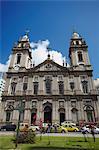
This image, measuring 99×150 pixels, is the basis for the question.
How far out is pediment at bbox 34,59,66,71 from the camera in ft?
124

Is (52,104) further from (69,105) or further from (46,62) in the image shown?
(46,62)

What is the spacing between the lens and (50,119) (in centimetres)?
3234

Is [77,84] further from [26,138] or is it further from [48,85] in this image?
[26,138]

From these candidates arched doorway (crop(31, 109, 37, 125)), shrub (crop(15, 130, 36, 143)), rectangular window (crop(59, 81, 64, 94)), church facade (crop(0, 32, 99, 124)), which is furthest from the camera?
rectangular window (crop(59, 81, 64, 94))

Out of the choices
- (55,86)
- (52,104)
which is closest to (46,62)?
(55,86)

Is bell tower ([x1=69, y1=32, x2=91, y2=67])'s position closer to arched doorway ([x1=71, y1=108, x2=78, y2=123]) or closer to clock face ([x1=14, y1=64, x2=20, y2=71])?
Answer: arched doorway ([x1=71, y1=108, x2=78, y2=123])

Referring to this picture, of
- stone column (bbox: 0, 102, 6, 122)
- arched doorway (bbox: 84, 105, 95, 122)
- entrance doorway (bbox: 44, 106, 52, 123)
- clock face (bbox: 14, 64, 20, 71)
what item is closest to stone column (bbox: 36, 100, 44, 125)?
entrance doorway (bbox: 44, 106, 52, 123)

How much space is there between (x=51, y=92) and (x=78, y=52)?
1305 cm

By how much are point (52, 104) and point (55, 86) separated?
13.2 ft

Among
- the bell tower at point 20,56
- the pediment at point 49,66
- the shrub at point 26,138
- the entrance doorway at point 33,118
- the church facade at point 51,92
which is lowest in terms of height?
the shrub at point 26,138

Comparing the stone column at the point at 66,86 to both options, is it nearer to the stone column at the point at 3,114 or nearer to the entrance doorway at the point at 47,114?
the entrance doorway at the point at 47,114

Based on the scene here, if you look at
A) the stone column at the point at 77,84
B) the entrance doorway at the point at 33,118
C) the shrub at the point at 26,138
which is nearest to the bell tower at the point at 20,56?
the entrance doorway at the point at 33,118

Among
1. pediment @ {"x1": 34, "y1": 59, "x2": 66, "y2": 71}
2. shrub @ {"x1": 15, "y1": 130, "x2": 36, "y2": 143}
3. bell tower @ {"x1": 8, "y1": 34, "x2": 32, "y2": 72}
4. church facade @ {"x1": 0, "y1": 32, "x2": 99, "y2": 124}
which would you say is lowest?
shrub @ {"x1": 15, "y1": 130, "x2": 36, "y2": 143}

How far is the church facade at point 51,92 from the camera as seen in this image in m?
32.1
